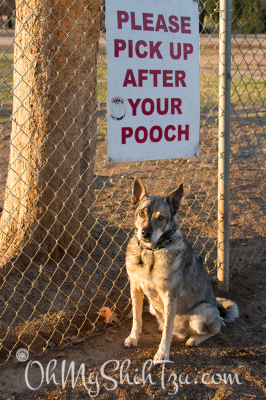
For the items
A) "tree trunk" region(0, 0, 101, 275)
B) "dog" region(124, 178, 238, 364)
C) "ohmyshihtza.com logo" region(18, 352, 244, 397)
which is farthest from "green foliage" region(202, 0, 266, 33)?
"ohmyshihtza.com logo" region(18, 352, 244, 397)

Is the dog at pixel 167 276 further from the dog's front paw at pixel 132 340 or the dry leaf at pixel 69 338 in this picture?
the dry leaf at pixel 69 338

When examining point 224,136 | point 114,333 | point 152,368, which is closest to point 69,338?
point 114,333

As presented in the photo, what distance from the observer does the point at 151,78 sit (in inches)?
130

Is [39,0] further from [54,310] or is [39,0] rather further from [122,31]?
[54,310]

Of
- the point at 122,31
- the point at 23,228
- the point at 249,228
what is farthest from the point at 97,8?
the point at 249,228

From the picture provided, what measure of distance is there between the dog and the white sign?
406 millimetres

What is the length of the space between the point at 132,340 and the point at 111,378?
46cm

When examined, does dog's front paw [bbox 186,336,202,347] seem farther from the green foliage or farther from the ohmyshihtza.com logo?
the green foliage

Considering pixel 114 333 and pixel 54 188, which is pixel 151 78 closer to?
pixel 54 188

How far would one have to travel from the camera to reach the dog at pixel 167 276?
3205mm

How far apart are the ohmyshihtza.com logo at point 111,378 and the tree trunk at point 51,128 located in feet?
3.29

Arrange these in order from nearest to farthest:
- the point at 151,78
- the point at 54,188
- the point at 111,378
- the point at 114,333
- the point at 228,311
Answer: the point at 111,378 → the point at 151,78 → the point at 114,333 → the point at 228,311 → the point at 54,188

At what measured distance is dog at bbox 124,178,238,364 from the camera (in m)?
3.21

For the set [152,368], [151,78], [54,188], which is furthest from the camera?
[54,188]
